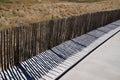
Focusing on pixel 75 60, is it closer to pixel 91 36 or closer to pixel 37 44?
pixel 37 44

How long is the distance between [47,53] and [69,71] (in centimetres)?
188

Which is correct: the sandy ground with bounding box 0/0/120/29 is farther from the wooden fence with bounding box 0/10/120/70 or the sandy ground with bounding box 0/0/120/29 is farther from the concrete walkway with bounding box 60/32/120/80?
the concrete walkway with bounding box 60/32/120/80

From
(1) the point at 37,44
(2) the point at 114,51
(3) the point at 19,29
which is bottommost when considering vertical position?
(2) the point at 114,51

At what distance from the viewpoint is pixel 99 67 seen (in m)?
8.40

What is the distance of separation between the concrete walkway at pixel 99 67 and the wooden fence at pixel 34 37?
1779mm

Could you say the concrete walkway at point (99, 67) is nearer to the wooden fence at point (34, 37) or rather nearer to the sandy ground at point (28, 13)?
the wooden fence at point (34, 37)

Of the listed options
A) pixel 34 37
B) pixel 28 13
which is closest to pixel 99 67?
pixel 34 37

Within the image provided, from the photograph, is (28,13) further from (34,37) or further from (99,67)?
(99,67)

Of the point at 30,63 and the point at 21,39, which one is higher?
the point at 21,39

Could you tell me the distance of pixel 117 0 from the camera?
64312 millimetres

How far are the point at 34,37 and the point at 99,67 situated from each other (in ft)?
9.03

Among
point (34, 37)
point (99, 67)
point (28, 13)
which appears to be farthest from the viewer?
point (28, 13)

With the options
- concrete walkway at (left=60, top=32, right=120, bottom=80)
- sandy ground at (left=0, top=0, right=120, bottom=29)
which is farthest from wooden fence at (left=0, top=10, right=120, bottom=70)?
sandy ground at (left=0, top=0, right=120, bottom=29)

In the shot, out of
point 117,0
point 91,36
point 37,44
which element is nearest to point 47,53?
point 37,44
